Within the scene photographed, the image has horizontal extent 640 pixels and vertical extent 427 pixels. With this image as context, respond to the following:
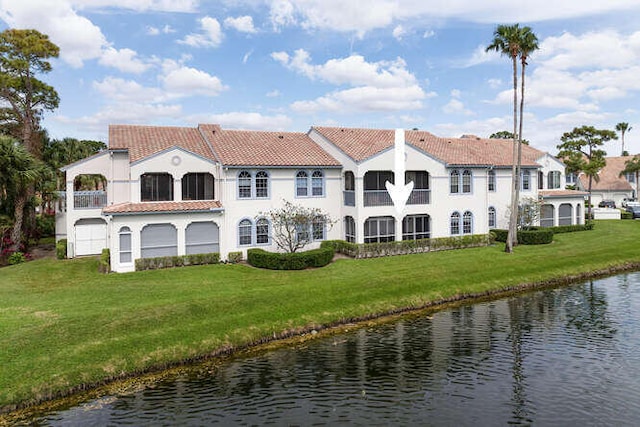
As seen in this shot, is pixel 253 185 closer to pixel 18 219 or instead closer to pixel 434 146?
pixel 434 146

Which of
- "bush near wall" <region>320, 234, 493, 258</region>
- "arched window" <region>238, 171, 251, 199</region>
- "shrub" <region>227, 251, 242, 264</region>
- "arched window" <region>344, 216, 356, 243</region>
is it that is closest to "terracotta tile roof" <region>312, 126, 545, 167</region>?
"arched window" <region>344, 216, 356, 243</region>

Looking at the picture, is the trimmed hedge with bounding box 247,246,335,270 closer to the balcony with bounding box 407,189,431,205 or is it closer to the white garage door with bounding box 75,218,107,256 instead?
the balcony with bounding box 407,189,431,205

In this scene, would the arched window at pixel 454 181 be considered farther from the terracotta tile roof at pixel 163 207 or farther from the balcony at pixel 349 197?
the terracotta tile roof at pixel 163 207

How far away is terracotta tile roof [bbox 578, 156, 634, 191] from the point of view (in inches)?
3059

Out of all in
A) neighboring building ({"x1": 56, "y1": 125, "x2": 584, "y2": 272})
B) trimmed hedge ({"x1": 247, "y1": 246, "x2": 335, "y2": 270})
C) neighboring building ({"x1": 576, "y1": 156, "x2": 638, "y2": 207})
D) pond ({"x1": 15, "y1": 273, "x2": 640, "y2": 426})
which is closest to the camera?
pond ({"x1": 15, "y1": 273, "x2": 640, "y2": 426})

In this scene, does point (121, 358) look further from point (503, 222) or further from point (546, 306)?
point (503, 222)

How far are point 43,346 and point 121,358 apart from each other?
9.80ft

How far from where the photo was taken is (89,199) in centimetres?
3569

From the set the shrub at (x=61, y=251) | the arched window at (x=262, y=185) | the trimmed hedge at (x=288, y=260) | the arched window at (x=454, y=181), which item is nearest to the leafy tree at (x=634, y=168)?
the arched window at (x=454, y=181)

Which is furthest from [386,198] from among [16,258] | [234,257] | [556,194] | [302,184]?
[16,258]

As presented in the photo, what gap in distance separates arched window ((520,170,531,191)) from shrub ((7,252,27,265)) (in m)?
42.6

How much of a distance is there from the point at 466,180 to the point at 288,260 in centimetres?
1858

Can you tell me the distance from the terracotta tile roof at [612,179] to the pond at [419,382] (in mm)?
65880

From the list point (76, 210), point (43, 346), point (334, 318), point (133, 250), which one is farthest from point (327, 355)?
point (76, 210)
